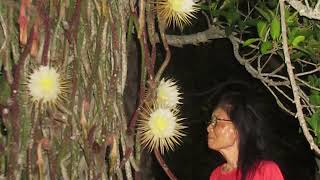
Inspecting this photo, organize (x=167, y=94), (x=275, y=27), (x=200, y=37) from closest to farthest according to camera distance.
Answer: (x=167, y=94) → (x=275, y=27) → (x=200, y=37)

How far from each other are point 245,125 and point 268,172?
16 centimetres

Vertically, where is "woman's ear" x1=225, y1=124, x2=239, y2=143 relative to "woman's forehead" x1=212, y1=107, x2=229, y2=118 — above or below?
below

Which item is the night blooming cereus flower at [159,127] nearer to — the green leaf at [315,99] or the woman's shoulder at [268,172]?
the woman's shoulder at [268,172]

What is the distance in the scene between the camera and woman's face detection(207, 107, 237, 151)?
1585 mm

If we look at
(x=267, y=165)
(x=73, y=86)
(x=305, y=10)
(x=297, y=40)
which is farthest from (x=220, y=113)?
(x=73, y=86)

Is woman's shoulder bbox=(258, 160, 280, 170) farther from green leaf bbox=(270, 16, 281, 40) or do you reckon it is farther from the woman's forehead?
green leaf bbox=(270, 16, 281, 40)

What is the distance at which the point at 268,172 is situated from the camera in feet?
4.91

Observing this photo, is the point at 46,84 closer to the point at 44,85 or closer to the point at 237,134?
the point at 44,85

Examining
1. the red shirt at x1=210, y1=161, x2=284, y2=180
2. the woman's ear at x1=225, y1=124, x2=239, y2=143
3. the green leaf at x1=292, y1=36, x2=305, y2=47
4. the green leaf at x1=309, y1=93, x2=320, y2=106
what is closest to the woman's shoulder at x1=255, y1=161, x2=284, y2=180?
the red shirt at x1=210, y1=161, x2=284, y2=180

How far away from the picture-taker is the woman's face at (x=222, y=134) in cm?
158

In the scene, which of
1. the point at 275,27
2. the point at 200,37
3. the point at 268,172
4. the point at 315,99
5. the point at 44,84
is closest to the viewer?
the point at 44,84

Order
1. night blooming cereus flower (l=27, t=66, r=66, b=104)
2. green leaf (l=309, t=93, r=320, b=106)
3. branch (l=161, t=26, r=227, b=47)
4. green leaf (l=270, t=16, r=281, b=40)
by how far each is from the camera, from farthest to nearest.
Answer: branch (l=161, t=26, r=227, b=47) → green leaf (l=309, t=93, r=320, b=106) → green leaf (l=270, t=16, r=281, b=40) → night blooming cereus flower (l=27, t=66, r=66, b=104)

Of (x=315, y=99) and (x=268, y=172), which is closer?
(x=268, y=172)

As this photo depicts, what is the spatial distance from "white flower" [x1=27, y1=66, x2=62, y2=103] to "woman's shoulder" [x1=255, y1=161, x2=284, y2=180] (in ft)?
2.69
